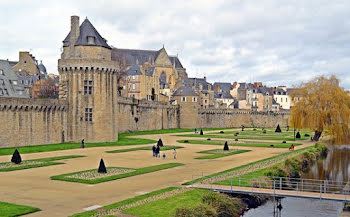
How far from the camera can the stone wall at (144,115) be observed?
69438 mm

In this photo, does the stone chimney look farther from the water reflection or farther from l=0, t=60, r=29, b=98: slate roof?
the water reflection

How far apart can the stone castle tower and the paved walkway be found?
13.9m

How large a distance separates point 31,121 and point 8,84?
843cm

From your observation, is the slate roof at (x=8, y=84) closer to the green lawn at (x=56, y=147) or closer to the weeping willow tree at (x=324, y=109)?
the green lawn at (x=56, y=147)

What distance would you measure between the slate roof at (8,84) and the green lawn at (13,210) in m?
34.5

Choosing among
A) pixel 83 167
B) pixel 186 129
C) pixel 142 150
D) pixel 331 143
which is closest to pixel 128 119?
Answer: pixel 186 129

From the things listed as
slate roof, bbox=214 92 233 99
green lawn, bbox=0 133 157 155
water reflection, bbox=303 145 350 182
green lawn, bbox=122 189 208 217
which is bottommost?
water reflection, bbox=303 145 350 182

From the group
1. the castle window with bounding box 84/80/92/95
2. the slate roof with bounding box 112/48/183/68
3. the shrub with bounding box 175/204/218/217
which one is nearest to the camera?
the shrub with bounding box 175/204/218/217

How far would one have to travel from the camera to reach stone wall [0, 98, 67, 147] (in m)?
43.4

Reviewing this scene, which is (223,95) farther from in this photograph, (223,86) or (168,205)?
(168,205)

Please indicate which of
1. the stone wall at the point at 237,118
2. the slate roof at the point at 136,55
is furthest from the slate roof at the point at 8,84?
the slate roof at the point at 136,55

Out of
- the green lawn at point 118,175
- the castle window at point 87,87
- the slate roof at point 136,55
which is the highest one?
the slate roof at point 136,55

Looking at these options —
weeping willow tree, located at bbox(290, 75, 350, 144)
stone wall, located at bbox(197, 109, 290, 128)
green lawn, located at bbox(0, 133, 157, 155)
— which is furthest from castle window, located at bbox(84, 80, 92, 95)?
stone wall, located at bbox(197, 109, 290, 128)

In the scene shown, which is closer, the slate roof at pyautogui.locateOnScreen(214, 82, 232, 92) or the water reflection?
the water reflection
